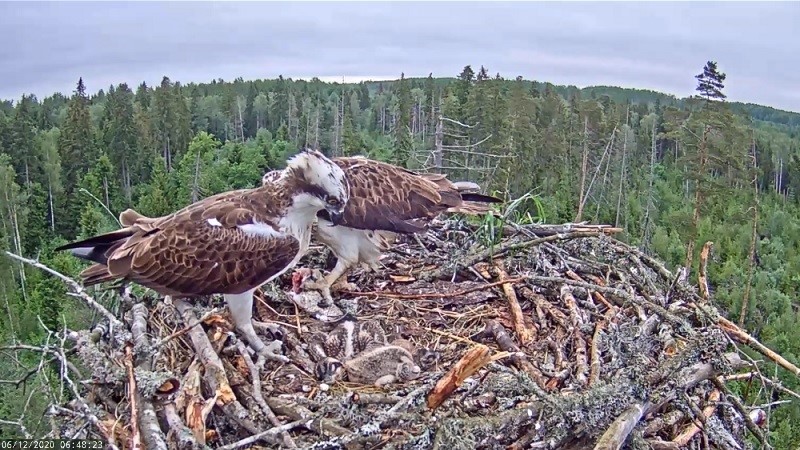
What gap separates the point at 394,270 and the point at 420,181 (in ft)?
2.40

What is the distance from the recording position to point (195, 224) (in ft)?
14.3

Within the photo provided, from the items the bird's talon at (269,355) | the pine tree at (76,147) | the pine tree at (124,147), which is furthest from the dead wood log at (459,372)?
the pine tree at (76,147)

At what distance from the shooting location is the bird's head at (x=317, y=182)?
4312mm

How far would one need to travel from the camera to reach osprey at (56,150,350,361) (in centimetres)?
425

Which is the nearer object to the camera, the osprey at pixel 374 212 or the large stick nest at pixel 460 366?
the large stick nest at pixel 460 366

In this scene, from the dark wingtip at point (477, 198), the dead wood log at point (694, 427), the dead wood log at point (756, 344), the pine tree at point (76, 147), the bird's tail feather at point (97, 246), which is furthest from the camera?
the pine tree at point (76, 147)

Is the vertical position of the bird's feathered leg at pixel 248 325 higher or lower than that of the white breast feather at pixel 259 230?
lower

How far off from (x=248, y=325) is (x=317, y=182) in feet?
3.13

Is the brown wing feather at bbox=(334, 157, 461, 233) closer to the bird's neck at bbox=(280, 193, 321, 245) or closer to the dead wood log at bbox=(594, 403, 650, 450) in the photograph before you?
the bird's neck at bbox=(280, 193, 321, 245)

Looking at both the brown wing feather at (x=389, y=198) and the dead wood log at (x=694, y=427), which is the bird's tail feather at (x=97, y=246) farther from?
the dead wood log at (x=694, y=427)

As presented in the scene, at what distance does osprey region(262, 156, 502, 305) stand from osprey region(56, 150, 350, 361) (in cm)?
49

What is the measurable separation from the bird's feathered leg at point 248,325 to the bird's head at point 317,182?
25.5 inches

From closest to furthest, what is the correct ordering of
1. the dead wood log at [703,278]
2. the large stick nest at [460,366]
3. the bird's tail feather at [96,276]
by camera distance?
1. the large stick nest at [460,366]
2. the bird's tail feather at [96,276]
3. the dead wood log at [703,278]

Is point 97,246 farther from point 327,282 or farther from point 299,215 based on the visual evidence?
point 327,282
